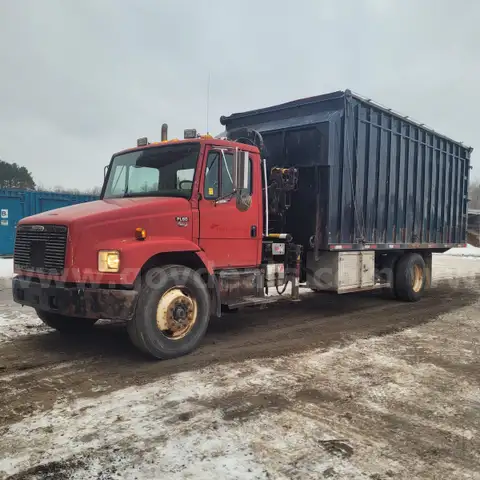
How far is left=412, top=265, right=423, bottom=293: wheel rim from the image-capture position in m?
9.93

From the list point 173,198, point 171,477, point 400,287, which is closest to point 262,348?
point 173,198

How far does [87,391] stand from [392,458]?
2730 millimetres

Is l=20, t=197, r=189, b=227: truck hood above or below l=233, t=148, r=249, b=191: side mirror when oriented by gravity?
below

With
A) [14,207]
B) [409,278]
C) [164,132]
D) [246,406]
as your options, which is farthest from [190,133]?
[14,207]

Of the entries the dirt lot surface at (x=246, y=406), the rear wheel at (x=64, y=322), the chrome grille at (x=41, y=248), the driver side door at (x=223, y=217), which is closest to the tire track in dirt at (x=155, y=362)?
the dirt lot surface at (x=246, y=406)

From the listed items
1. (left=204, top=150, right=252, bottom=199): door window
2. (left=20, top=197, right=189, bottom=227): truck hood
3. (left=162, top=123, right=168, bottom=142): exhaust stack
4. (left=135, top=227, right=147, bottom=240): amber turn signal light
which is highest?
(left=162, top=123, right=168, bottom=142): exhaust stack

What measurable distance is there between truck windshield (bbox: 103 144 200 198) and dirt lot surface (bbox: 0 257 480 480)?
2.05m

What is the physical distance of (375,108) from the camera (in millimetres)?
8398

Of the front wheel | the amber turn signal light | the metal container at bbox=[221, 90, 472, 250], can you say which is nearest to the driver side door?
the front wheel

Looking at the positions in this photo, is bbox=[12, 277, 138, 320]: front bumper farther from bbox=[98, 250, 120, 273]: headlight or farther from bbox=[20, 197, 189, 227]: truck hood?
bbox=[20, 197, 189, 227]: truck hood

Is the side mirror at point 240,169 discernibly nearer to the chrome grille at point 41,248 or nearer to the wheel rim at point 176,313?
the wheel rim at point 176,313

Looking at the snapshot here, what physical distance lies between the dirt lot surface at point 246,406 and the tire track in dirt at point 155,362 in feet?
0.08

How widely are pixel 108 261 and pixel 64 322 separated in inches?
76.2

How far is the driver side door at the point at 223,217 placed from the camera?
581cm
